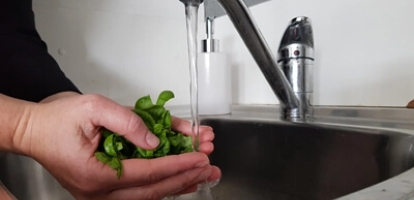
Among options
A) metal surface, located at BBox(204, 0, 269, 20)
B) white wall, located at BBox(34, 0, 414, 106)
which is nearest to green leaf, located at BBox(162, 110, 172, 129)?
white wall, located at BBox(34, 0, 414, 106)

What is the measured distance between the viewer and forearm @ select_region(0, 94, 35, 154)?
0.97 feet

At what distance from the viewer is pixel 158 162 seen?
0.32m

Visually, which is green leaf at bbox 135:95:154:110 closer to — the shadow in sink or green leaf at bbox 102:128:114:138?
green leaf at bbox 102:128:114:138

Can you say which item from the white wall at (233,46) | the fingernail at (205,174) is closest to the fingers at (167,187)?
the fingernail at (205,174)

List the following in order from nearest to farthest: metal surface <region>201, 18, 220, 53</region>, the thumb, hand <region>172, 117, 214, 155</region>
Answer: the thumb → hand <region>172, 117, 214, 155</region> → metal surface <region>201, 18, 220, 53</region>

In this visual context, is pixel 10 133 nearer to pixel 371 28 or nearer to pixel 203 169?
pixel 203 169

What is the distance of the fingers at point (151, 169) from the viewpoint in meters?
0.30

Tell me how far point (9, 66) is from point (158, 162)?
0.37 m

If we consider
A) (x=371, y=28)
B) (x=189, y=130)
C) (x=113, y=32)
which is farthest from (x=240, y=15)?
(x=113, y=32)

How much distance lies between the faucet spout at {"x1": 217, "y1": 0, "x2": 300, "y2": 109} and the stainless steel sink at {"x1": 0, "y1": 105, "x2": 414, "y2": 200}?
0.05 m

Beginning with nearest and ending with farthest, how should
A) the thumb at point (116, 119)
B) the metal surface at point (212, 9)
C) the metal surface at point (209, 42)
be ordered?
the thumb at point (116, 119)
the metal surface at point (209, 42)
the metal surface at point (212, 9)

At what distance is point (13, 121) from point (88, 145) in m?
0.07

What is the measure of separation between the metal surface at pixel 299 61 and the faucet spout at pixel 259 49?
0.02 metres

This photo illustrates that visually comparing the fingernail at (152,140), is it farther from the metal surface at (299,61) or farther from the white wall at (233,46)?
the white wall at (233,46)
